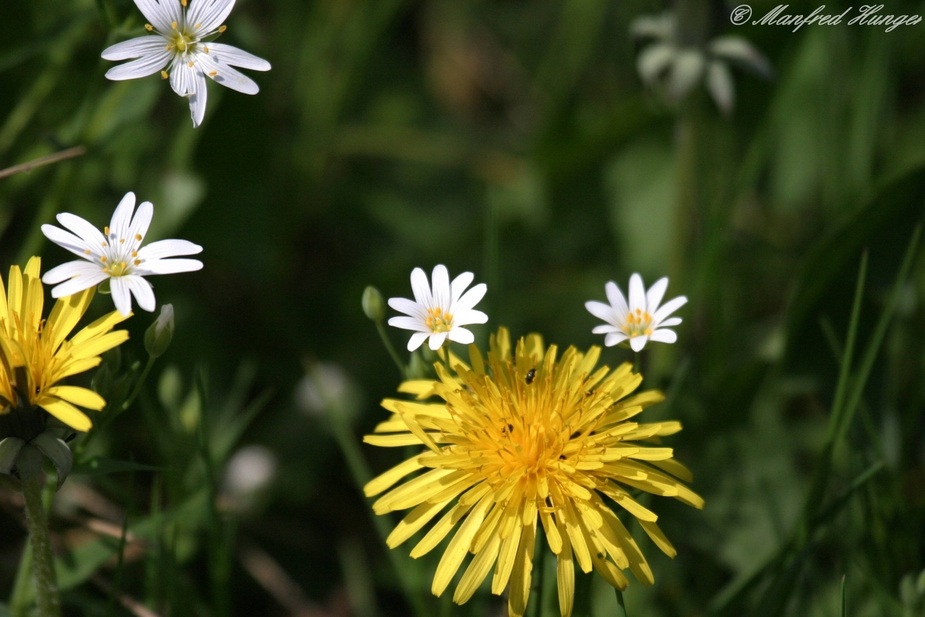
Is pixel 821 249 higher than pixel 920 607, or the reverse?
pixel 821 249

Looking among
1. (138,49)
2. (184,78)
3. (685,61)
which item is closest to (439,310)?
(184,78)

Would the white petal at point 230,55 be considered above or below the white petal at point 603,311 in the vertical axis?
above

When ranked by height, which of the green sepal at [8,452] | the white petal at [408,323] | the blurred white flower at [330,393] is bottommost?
the green sepal at [8,452]

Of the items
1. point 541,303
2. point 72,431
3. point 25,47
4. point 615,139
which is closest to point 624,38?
point 615,139

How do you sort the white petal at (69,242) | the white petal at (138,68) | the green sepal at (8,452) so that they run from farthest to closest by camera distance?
1. the white petal at (138,68)
2. the white petal at (69,242)
3. the green sepal at (8,452)

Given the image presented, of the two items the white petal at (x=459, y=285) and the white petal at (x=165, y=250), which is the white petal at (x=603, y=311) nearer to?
the white petal at (x=459, y=285)

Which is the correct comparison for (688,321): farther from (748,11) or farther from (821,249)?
(748,11)

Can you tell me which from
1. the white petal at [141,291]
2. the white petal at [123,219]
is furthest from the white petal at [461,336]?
the white petal at [123,219]
